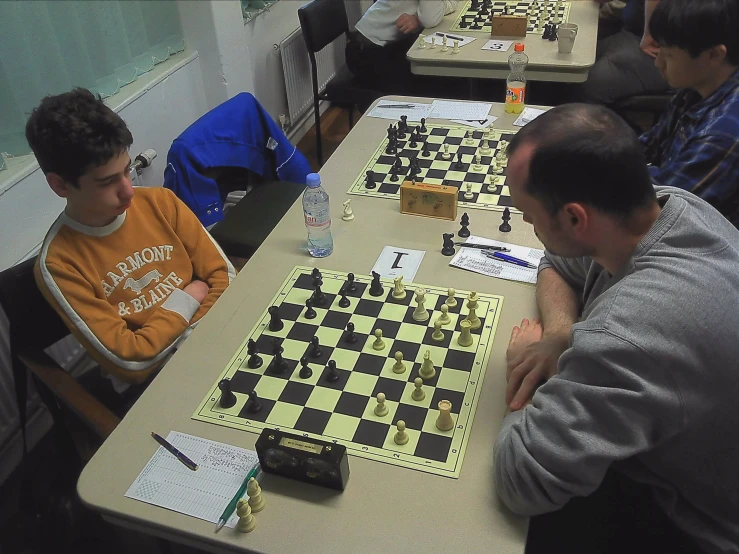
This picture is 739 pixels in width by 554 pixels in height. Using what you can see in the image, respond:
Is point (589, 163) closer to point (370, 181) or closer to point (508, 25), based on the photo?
point (370, 181)

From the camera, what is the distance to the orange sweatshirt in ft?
5.15

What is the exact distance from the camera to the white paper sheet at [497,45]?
304 cm

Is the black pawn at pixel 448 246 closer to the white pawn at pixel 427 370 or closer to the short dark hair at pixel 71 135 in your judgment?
the white pawn at pixel 427 370

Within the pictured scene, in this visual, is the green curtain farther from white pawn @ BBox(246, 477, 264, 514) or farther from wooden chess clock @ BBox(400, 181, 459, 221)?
white pawn @ BBox(246, 477, 264, 514)

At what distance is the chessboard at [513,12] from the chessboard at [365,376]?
2.33 m

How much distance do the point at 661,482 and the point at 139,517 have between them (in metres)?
0.96

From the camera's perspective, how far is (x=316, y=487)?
43.9 inches

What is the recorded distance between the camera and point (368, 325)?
4.82ft

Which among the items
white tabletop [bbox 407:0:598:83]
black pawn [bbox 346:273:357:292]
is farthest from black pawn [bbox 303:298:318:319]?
white tabletop [bbox 407:0:598:83]

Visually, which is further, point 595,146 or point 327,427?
point 327,427

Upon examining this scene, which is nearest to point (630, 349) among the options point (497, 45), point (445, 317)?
point (445, 317)

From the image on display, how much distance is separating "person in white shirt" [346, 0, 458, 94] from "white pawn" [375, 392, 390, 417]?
2812mm

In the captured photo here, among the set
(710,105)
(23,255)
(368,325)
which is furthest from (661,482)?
(23,255)

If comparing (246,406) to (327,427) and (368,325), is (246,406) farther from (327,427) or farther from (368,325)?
(368,325)
